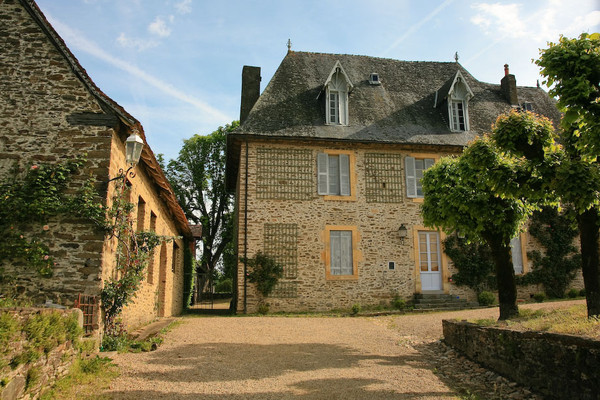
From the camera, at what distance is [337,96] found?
55.5 ft

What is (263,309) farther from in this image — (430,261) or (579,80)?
(579,80)

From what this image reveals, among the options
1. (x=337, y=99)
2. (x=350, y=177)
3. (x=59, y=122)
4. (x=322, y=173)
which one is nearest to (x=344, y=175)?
(x=350, y=177)

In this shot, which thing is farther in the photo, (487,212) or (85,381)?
(487,212)

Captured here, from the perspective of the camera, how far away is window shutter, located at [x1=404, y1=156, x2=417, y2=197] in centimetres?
1633

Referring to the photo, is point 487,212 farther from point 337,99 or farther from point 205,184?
point 205,184

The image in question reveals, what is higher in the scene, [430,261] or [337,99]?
[337,99]

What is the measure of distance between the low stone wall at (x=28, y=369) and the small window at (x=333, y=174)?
1129 cm

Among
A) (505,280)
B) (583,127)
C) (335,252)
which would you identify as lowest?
(505,280)

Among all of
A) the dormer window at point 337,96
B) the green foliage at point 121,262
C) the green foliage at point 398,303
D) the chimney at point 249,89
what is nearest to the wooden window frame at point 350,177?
the dormer window at point 337,96

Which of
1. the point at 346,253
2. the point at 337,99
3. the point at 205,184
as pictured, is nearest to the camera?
the point at 346,253

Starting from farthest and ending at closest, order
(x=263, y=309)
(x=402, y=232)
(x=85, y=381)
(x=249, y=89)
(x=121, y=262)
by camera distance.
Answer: (x=249, y=89)
(x=402, y=232)
(x=263, y=309)
(x=121, y=262)
(x=85, y=381)

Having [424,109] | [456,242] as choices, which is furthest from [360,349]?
[424,109]

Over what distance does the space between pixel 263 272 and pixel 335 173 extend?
13.8 feet

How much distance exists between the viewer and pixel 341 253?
1552 cm
